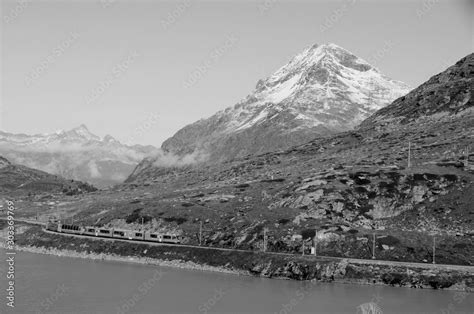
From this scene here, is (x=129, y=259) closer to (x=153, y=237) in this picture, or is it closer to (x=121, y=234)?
(x=153, y=237)

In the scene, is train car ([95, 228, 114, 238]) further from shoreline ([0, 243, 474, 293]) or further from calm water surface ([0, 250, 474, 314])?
calm water surface ([0, 250, 474, 314])

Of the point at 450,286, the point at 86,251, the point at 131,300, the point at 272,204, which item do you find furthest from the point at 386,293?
the point at 86,251

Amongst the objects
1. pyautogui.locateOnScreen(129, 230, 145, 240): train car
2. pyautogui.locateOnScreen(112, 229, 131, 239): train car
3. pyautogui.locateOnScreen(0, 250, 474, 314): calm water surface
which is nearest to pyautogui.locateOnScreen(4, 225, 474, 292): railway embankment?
pyautogui.locateOnScreen(0, 250, 474, 314): calm water surface

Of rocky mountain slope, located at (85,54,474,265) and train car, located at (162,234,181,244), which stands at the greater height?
rocky mountain slope, located at (85,54,474,265)

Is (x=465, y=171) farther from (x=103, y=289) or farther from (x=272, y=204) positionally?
(x=103, y=289)

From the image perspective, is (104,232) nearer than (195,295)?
No

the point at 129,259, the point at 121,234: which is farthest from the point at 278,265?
the point at 121,234
